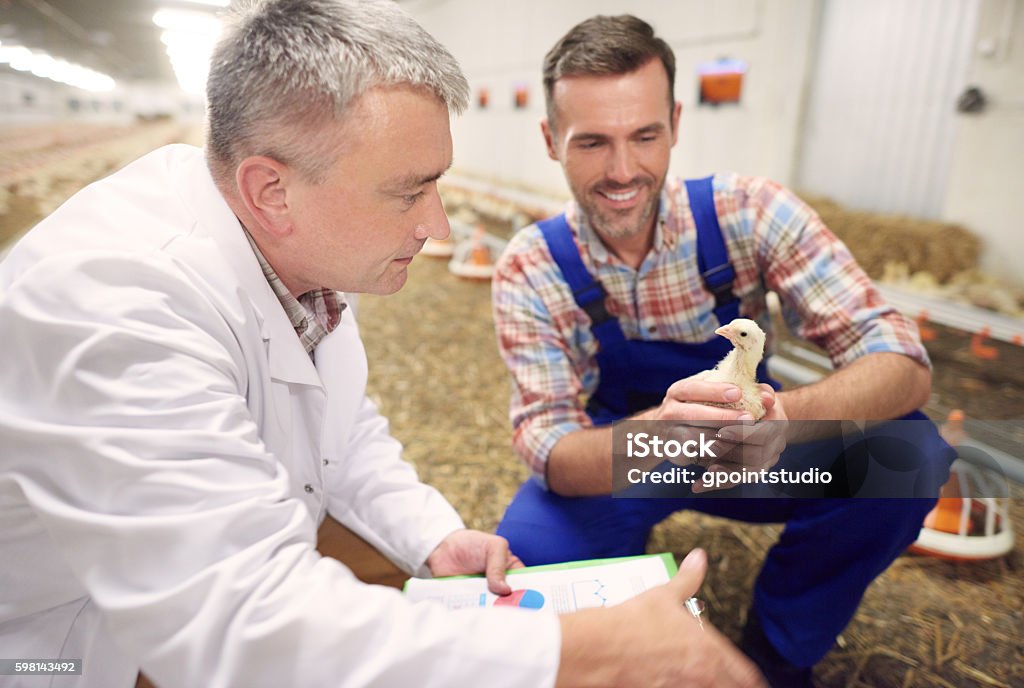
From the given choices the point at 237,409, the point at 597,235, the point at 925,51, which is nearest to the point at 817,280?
the point at 597,235

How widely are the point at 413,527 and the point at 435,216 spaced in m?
0.64

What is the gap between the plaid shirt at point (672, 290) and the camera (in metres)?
1.29

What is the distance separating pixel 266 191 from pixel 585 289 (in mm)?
690

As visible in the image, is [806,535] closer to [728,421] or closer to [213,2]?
[728,421]

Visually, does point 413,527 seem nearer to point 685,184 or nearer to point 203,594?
point 203,594

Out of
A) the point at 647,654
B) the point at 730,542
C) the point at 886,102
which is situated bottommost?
the point at 730,542

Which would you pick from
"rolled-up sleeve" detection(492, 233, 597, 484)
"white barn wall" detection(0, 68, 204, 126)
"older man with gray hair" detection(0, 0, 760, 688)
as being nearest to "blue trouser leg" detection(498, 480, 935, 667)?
"rolled-up sleeve" detection(492, 233, 597, 484)

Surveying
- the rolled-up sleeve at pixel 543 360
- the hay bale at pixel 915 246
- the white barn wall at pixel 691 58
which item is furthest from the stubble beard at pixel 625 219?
the hay bale at pixel 915 246

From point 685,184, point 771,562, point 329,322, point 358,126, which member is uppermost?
point 358,126

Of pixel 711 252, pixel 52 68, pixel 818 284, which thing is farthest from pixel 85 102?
pixel 818 284

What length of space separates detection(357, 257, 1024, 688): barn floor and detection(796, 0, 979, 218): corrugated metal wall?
181cm

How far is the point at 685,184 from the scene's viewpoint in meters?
1.41

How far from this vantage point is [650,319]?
122 cm

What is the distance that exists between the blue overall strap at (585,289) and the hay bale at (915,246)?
2337mm
